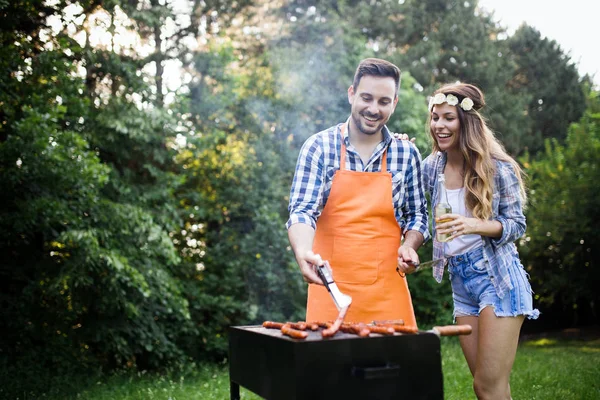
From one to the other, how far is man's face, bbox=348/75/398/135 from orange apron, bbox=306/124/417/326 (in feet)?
0.76

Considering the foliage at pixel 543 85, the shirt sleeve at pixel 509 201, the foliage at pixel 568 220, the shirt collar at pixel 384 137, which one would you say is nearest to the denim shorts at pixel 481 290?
the shirt sleeve at pixel 509 201

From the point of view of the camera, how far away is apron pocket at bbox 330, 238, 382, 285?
8.94 ft

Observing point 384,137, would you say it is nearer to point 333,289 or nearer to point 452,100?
point 452,100

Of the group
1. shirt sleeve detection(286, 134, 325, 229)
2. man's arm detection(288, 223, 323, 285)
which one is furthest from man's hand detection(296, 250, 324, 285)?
shirt sleeve detection(286, 134, 325, 229)

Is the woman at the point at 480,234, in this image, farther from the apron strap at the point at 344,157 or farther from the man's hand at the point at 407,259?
the apron strap at the point at 344,157

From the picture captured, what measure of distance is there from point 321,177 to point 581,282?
982cm

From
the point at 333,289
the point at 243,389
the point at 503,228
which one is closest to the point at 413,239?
the point at 503,228

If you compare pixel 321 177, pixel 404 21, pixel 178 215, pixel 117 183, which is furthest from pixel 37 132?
pixel 404 21

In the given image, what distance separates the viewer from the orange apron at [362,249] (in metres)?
2.73

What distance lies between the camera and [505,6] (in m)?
19.0

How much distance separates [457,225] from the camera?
8.36ft

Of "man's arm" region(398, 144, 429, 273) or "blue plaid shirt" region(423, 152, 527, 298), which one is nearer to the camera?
"blue plaid shirt" region(423, 152, 527, 298)

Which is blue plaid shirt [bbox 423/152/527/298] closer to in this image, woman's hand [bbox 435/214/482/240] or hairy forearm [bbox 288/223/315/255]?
woman's hand [bbox 435/214/482/240]

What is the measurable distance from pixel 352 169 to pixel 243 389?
12.1 ft
